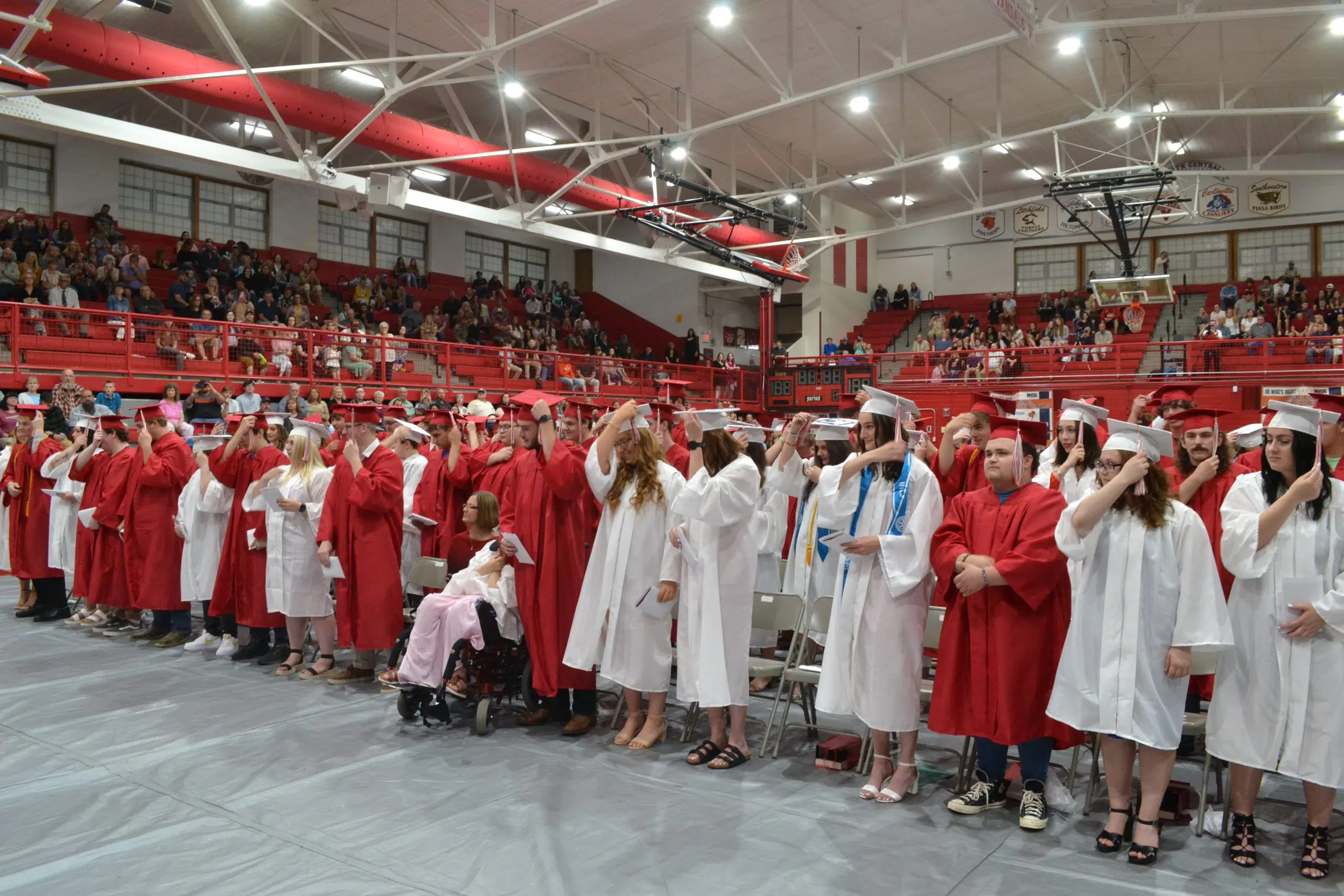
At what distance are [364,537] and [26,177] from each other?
1716 cm

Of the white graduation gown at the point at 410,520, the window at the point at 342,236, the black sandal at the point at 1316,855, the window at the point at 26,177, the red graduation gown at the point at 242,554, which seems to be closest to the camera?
the black sandal at the point at 1316,855

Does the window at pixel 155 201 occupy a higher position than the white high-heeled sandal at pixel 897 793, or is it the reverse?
the window at pixel 155 201

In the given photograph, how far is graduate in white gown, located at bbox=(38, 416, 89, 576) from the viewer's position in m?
9.97

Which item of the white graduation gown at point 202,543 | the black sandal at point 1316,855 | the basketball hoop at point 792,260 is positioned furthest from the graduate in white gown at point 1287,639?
the basketball hoop at point 792,260

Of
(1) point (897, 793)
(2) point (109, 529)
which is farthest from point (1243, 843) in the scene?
(2) point (109, 529)

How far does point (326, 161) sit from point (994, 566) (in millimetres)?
14412

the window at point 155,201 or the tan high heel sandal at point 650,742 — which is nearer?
the tan high heel sandal at point 650,742

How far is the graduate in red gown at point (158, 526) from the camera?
28.6 ft

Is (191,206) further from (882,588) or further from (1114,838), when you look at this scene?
(1114,838)

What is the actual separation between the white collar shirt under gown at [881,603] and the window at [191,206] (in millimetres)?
20688

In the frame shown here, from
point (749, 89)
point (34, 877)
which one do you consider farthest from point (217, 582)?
point (749, 89)

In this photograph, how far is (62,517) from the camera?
32.8ft

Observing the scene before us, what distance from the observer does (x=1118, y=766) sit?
4277mm

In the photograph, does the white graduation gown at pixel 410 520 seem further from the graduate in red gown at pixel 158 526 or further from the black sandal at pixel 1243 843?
the black sandal at pixel 1243 843
